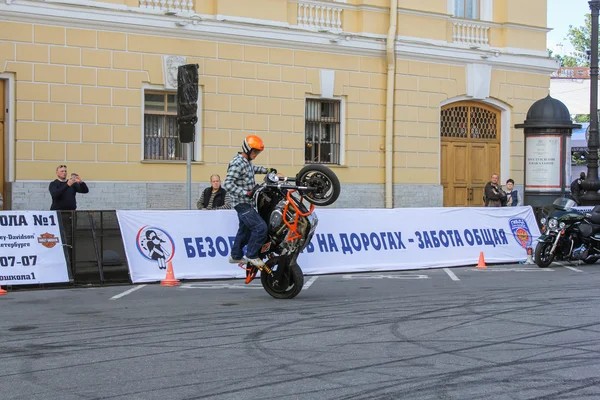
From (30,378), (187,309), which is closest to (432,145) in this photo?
(187,309)

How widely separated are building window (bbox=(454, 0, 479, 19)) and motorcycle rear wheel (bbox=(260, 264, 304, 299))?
48.7 ft

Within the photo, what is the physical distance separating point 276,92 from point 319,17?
217 cm

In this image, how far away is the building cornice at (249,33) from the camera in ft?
60.8

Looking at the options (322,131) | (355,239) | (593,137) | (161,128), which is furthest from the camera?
(593,137)

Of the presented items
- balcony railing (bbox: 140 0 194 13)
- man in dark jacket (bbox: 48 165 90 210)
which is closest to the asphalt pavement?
man in dark jacket (bbox: 48 165 90 210)

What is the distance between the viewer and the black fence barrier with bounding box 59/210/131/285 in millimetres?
13492

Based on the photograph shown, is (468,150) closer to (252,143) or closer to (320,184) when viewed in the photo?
(320,184)

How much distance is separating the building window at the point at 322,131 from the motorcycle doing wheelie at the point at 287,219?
1053 cm

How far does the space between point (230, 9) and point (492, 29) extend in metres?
7.93

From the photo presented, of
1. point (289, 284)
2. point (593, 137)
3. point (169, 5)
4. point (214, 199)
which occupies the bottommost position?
point (289, 284)

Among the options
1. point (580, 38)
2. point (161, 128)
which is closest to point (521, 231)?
point (161, 128)

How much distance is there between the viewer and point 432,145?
2389cm

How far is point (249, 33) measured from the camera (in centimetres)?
2080

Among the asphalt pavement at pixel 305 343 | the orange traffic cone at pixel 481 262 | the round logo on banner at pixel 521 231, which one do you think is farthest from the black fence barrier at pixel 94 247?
the round logo on banner at pixel 521 231
